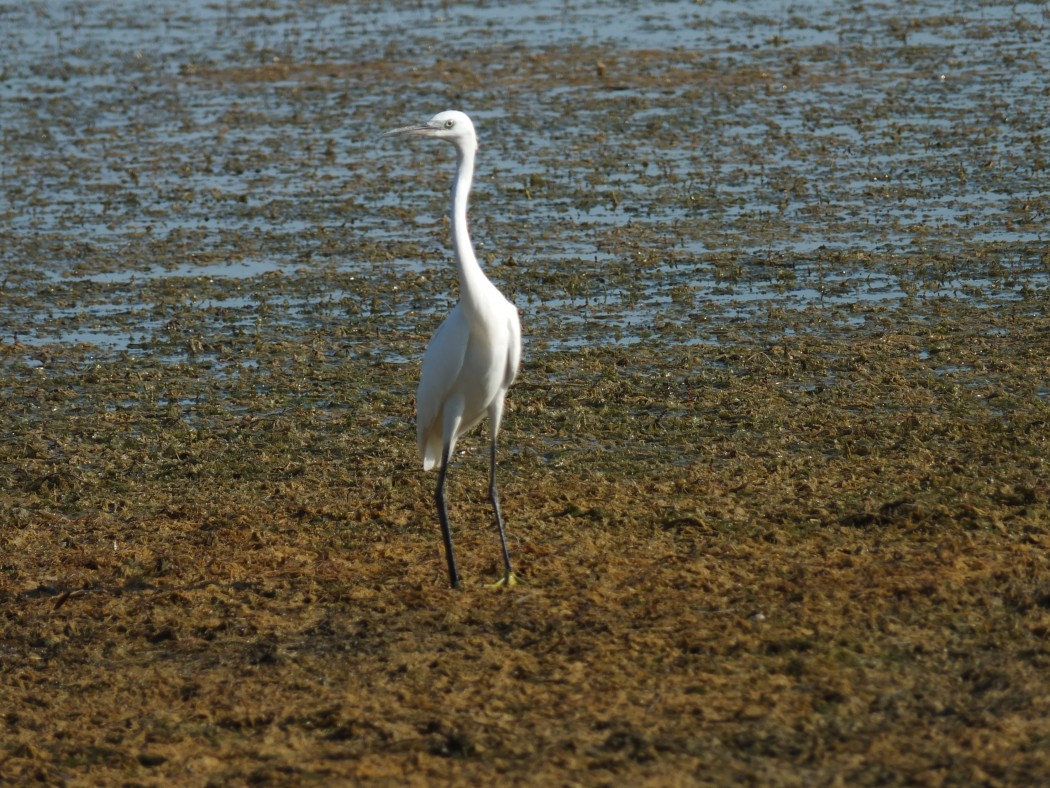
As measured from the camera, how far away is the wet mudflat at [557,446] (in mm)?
5766

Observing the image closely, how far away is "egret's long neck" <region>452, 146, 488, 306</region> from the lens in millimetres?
6977

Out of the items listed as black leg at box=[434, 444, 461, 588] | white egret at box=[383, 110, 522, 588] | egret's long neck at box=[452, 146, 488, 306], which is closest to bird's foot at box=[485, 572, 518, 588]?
white egret at box=[383, 110, 522, 588]

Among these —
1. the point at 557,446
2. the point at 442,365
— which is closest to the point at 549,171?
the point at 557,446

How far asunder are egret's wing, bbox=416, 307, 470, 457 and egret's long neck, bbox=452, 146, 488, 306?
184 mm

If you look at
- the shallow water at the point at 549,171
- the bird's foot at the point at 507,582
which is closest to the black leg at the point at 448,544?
the bird's foot at the point at 507,582

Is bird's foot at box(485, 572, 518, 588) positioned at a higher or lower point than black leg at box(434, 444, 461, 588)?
lower

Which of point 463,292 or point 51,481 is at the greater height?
point 463,292

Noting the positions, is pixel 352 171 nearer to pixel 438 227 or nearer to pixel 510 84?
pixel 438 227

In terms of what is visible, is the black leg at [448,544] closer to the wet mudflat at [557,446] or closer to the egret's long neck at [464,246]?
the wet mudflat at [557,446]

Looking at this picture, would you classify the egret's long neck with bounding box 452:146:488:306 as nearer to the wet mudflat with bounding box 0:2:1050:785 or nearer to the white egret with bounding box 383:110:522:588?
the white egret with bounding box 383:110:522:588

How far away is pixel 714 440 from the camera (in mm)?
9125

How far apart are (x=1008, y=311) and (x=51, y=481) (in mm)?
6673

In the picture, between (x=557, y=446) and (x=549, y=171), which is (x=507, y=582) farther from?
(x=549, y=171)

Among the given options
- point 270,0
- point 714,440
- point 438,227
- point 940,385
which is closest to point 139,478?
point 714,440
